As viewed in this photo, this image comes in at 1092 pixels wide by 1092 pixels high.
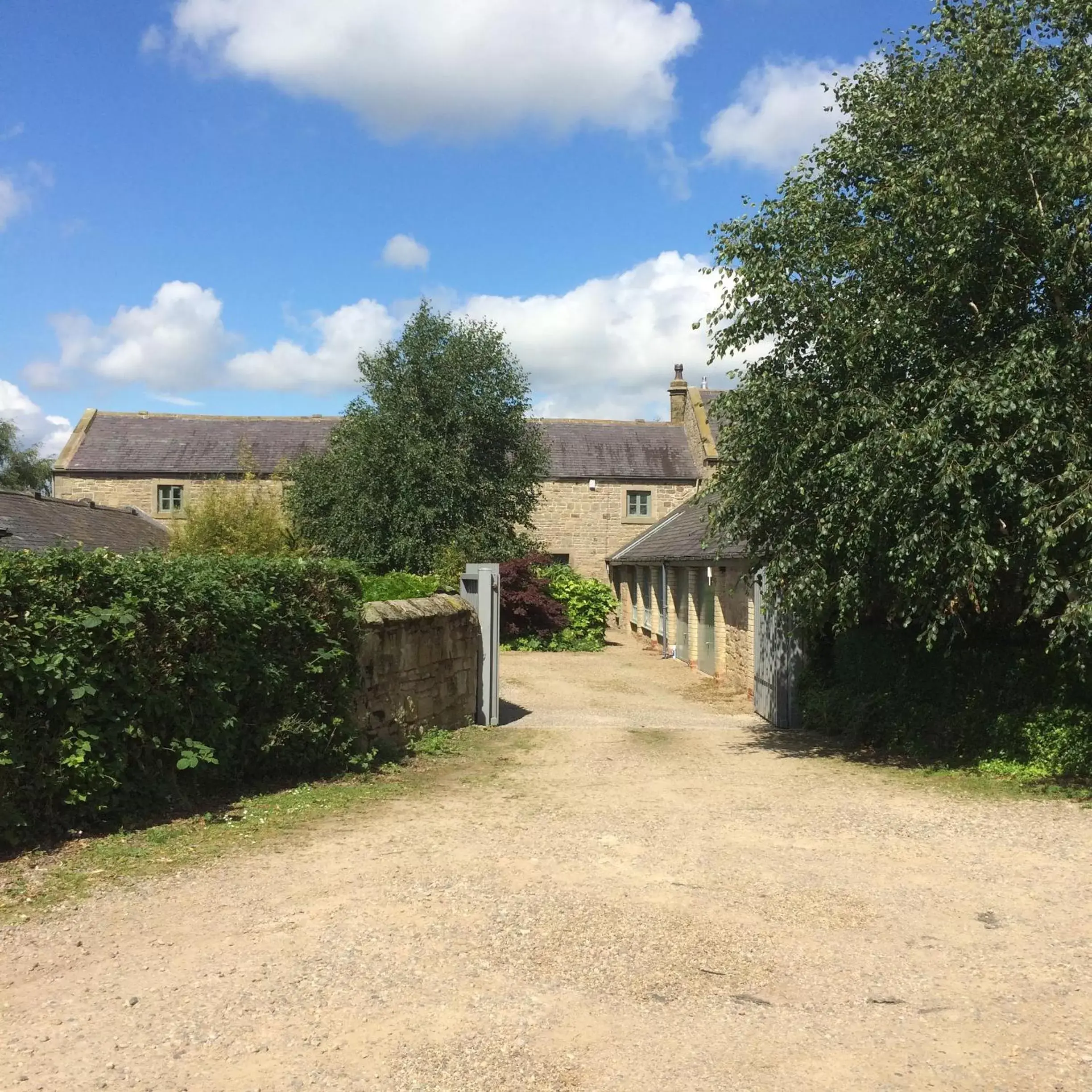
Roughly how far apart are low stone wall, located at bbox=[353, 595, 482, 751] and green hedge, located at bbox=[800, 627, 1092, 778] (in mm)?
4637

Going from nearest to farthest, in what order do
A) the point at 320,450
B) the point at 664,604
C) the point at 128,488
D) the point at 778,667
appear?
the point at 778,667 → the point at 664,604 → the point at 128,488 → the point at 320,450

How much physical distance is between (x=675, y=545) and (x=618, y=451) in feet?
44.3

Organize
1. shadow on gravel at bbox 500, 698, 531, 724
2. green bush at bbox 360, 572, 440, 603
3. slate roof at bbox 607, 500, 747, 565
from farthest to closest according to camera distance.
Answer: slate roof at bbox 607, 500, 747, 565 → shadow on gravel at bbox 500, 698, 531, 724 → green bush at bbox 360, 572, 440, 603

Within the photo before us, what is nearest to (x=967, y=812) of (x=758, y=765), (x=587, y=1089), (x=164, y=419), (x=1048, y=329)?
(x=758, y=765)

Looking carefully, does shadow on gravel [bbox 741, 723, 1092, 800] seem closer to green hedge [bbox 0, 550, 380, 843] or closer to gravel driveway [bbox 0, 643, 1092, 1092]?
gravel driveway [bbox 0, 643, 1092, 1092]

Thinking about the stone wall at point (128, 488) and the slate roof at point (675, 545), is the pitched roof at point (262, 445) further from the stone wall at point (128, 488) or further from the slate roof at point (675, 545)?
the slate roof at point (675, 545)

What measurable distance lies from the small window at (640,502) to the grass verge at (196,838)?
26391 mm

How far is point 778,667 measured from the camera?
13641mm

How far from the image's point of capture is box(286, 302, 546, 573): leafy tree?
80.2 ft

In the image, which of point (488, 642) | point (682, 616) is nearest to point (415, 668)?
point (488, 642)

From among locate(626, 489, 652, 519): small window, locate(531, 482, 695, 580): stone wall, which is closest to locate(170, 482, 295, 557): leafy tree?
locate(531, 482, 695, 580): stone wall

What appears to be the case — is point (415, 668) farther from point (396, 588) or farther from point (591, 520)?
point (591, 520)

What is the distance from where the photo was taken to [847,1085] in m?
3.61

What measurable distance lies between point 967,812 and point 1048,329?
4362mm
